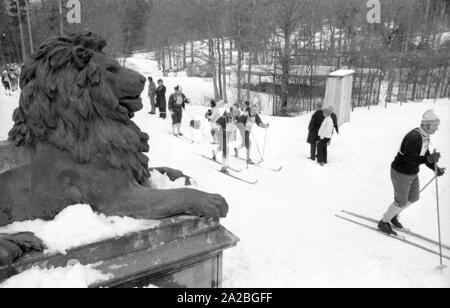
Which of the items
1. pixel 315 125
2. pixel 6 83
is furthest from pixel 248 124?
pixel 6 83

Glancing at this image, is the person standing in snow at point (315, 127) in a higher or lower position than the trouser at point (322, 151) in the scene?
higher

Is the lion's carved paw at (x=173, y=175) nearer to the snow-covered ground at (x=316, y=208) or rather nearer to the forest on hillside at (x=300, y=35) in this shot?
the snow-covered ground at (x=316, y=208)

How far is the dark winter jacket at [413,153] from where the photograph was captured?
4.72 m

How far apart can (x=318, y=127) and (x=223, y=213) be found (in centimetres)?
680

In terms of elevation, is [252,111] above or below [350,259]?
above

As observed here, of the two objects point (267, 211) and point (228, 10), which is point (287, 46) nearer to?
point (228, 10)

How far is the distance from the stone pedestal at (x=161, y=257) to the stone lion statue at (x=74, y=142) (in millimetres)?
169

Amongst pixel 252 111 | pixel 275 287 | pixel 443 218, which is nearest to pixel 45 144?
pixel 275 287

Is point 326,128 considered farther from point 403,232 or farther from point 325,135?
point 403,232

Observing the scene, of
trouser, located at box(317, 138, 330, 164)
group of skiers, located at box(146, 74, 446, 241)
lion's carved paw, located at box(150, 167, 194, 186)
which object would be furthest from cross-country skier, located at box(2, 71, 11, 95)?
lion's carved paw, located at box(150, 167, 194, 186)

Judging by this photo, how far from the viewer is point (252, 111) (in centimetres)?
940

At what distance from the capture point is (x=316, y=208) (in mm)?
6430

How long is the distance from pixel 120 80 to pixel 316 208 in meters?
4.68

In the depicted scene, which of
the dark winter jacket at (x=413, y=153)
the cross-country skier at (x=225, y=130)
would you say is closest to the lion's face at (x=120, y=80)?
the dark winter jacket at (x=413, y=153)
